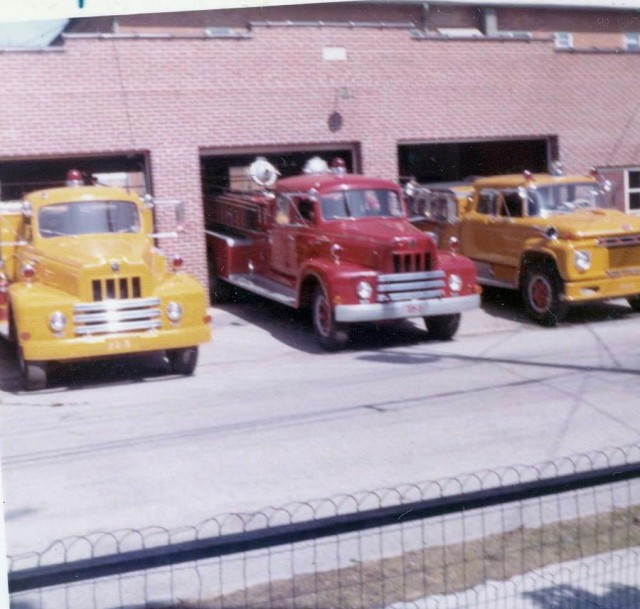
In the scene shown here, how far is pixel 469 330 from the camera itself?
43.3ft

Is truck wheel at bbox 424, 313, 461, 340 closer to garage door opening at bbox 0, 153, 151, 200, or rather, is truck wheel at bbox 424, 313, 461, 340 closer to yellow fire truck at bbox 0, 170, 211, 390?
yellow fire truck at bbox 0, 170, 211, 390

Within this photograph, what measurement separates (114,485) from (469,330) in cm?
736

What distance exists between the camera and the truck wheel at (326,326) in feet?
38.2

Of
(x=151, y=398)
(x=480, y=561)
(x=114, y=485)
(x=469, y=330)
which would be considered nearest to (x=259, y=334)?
(x=469, y=330)

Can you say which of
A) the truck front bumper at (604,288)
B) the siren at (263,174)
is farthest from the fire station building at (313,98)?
the truck front bumper at (604,288)

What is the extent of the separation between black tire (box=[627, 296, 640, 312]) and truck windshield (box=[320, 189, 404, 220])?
11.5 feet

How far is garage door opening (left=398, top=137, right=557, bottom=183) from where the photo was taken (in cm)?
1794

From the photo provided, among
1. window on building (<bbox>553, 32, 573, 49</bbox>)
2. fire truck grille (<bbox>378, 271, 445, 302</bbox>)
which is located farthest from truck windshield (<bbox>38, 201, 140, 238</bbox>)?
window on building (<bbox>553, 32, 573, 49</bbox>)

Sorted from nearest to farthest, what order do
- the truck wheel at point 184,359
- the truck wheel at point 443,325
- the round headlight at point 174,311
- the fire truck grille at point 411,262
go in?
the round headlight at point 174,311
the truck wheel at point 184,359
the fire truck grille at point 411,262
the truck wheel at point 443,325

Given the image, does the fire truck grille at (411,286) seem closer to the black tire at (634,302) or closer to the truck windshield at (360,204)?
the truck windshield at (360,204)

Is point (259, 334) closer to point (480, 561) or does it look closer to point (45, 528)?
point (45, 528)

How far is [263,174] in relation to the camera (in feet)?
47.4

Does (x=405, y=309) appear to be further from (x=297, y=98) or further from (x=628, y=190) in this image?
(x=628, y=190)

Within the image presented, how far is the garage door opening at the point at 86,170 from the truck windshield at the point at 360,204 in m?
3.65
